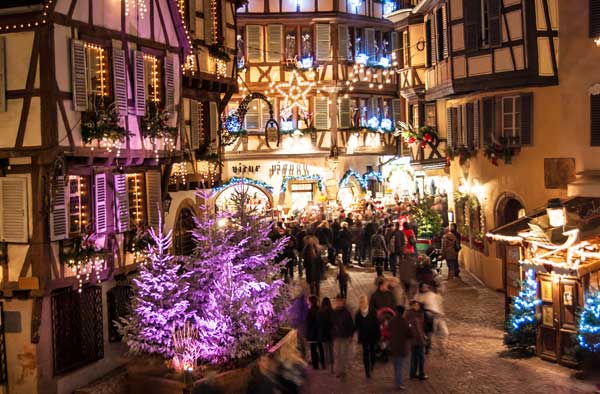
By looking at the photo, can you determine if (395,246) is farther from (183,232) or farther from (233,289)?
(233,289)

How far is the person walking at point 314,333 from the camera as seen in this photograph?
16.9 m

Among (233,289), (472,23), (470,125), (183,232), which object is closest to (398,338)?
(233,289)

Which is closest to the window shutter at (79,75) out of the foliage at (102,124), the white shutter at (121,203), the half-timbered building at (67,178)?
the half-timbered building at (67,178)

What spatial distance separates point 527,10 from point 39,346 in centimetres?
1600

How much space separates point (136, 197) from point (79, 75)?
4.15m

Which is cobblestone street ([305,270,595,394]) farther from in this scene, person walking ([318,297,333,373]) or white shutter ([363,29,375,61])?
white shutter ([363,29,375,61])

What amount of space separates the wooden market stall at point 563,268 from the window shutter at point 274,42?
77.4 feet

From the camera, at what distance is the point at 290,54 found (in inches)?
1576

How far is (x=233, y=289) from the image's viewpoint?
52.4 ft

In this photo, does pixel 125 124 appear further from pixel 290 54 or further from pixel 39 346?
pixel 290 54

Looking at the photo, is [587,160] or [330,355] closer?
[330,355]

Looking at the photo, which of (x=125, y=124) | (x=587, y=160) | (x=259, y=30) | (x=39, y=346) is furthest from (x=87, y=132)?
(x=259, y=30)

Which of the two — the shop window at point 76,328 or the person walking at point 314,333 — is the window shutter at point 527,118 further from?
the shop window at point 76,328

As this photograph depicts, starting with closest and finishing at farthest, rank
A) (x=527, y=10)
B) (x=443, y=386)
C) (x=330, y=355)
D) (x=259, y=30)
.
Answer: (x=443, y=386)
(x=330, y=355)
(x=527, y=10)
(x=259, y=30)
